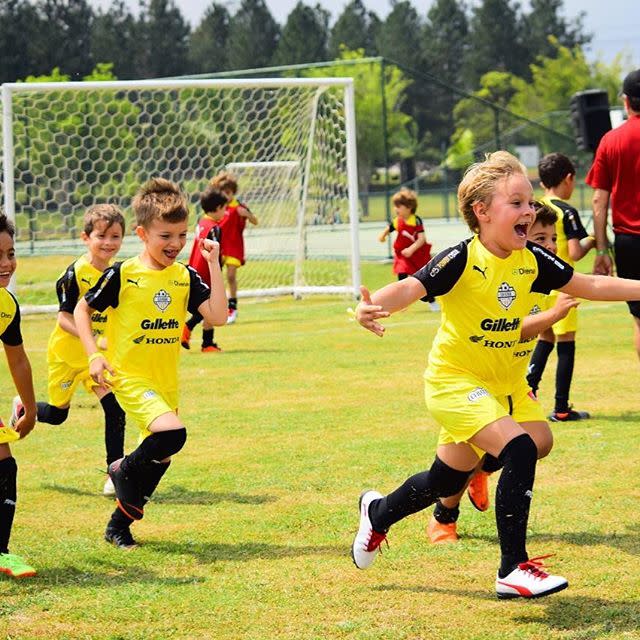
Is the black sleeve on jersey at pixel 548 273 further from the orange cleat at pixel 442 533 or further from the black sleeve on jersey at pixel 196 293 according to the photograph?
the black sleeve on jersey at pixel 196 293

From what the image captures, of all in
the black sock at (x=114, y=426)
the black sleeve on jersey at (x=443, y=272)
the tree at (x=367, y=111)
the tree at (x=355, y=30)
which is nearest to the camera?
the black sleeve on jersey at (x=443, y=272)

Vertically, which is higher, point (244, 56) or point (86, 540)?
point (244, 56)

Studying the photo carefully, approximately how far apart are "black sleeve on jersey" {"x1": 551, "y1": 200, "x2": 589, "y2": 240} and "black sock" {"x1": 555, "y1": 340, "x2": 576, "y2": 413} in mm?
823

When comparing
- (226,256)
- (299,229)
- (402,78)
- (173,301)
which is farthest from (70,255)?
(402,78)

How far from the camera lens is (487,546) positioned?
228 inches

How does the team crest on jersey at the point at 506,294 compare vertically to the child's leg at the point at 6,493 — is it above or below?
above

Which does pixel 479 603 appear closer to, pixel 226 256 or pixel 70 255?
pixel 226 256

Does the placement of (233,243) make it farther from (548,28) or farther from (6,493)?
(548,28)

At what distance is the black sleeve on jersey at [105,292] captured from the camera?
611 cm

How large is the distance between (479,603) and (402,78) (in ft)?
270

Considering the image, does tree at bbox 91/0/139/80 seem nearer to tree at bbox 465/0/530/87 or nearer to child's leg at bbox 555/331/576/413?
tree at bbox 465/0/530/87

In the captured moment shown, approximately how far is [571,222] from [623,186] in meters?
0.47

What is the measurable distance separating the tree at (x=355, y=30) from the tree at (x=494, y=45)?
9837mm

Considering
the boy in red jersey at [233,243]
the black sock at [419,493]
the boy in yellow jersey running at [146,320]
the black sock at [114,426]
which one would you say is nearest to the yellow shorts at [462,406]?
the black sock at [419,493]
